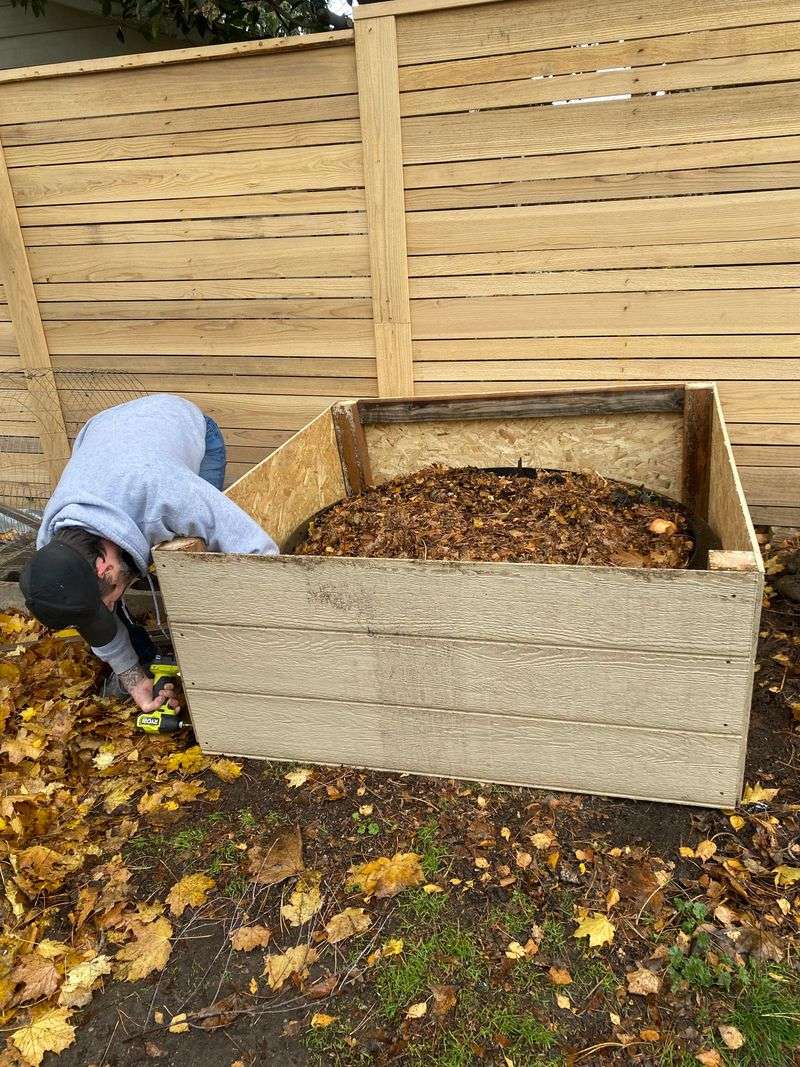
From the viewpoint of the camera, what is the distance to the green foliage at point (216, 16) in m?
4.95

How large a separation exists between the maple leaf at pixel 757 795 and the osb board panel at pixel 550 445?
146 centimetres

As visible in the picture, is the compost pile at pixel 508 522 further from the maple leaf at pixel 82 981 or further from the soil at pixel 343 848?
the maple leaf at pixel 82 981

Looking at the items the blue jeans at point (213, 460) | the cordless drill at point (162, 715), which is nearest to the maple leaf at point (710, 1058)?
the cordless drill at point (162, 715)

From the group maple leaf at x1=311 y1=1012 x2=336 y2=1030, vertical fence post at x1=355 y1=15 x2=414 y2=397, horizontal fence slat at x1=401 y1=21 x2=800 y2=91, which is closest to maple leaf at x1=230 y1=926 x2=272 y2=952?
maple leaf at x1=311 y1=1012 x2=336 y2=1030

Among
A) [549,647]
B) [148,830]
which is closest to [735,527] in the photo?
[549,647]

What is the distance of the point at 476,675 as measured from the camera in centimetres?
228

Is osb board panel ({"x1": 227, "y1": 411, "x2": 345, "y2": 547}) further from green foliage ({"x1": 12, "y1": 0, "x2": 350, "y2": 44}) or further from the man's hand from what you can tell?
green foliage ({"x1": 12, "y1": 0, "x2": 350, "y2": 44})

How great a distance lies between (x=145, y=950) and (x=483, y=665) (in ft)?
4.10

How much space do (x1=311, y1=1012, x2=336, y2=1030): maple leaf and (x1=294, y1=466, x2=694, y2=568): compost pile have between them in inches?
59.6

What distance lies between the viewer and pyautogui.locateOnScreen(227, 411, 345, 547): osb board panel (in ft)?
9.72

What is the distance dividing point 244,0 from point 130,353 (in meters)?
2.77

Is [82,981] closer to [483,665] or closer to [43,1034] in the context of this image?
[43,1034]

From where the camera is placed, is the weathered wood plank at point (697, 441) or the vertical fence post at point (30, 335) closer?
the weathered wood plank at point (697, 441)

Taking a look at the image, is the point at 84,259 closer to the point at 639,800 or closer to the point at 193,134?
the point at 193,134
